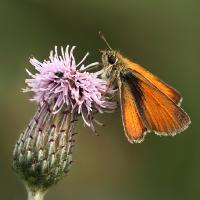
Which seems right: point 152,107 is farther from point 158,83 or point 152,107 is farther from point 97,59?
point 97,59

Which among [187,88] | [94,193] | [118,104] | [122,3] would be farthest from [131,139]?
[122,3]

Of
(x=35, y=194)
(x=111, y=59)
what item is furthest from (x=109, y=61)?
(x=35, y=194)

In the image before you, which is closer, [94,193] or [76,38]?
[94,193]

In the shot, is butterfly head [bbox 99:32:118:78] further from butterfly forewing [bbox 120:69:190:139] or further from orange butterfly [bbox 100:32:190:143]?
butterfly forewing [bbox 120:69:190:139]

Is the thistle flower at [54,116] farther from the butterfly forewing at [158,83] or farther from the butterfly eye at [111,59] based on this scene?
the butterfly forewing at [158,83]

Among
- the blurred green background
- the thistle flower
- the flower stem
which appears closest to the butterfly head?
the thistle flower

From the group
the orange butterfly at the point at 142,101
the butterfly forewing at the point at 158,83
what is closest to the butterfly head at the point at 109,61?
the orange butterfly at the point at 142,101

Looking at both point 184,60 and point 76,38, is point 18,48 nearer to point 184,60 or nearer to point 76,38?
point 76,38
